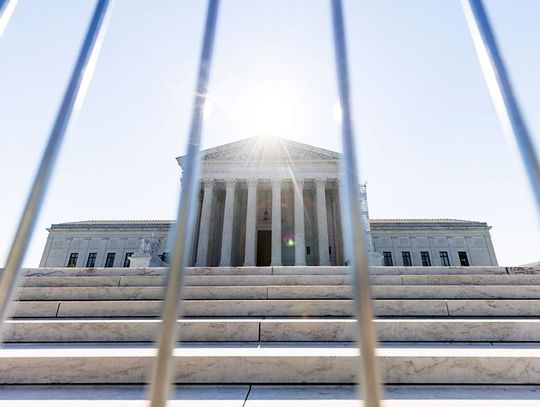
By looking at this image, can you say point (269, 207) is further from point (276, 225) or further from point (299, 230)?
point (299, 230)

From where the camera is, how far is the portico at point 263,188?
2805 cm

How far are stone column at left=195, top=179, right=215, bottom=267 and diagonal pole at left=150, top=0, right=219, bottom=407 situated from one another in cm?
2633

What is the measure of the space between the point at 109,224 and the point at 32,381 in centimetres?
4876

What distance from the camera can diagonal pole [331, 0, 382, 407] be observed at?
44.2 inches

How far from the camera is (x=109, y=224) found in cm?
4594

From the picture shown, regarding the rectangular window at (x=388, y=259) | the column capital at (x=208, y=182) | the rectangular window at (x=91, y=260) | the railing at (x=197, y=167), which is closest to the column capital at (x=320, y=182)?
the column capital at (x=208, y=182)

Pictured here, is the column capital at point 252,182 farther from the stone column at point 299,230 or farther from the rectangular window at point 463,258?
the rectangular window at point 463,258

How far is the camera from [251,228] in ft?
91.2

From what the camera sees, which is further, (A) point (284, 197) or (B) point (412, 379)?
(A) point (284, 197)

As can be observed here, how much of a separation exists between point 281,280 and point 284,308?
177cm

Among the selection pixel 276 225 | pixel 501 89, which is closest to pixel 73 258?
pixel 276 225

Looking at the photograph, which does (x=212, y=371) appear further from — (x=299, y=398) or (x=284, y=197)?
(x=284, y=197)

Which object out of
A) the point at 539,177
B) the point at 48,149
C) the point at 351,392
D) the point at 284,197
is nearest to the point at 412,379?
the point at 351,392

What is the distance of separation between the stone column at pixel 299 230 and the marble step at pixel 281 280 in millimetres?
18780
